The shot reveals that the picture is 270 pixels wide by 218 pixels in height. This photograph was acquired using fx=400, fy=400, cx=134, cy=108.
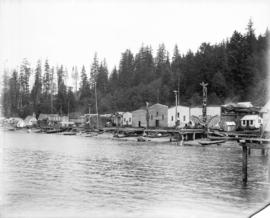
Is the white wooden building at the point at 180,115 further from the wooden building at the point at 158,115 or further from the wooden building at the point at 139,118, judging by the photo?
the wooden building at the point at 139,118

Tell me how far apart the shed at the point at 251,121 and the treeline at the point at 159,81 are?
324 cm

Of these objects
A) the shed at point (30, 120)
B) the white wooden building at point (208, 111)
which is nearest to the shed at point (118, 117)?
the white wooden building at point (208, 111)

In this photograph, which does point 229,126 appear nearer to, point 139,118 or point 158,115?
point 158,115

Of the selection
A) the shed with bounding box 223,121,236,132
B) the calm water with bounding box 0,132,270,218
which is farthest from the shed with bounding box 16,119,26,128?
the calm water with bounding box 0,132,270,218

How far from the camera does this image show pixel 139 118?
89125mm

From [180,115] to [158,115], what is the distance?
629 cm

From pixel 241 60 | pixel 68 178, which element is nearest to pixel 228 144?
pixel 241 60

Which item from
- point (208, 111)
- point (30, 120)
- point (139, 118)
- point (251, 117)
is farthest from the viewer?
point (30, 120)

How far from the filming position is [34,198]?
17203 millimetres

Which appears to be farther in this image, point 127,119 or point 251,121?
point 127,119

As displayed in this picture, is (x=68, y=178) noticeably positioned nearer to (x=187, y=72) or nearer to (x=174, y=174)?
(x=174, y=174)

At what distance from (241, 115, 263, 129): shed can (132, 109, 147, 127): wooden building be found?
27216mm

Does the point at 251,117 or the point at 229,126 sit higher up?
the point at 251,117

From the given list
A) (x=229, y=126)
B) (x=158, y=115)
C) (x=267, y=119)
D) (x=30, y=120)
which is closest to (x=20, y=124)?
(x=30, y=120)
